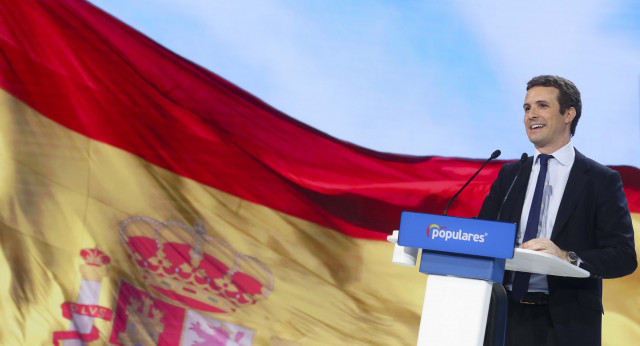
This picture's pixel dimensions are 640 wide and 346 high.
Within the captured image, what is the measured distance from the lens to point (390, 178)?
420cm

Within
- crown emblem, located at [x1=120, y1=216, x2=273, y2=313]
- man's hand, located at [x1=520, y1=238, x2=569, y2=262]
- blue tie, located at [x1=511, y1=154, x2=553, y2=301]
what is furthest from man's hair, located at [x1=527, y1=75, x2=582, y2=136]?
crown emblem, located at [x1=120, y1=216, x2=273, y2=313]

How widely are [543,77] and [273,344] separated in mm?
2178

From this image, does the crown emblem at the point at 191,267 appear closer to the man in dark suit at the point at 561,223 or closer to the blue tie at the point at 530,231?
the man in dark suit at the point at 561,223

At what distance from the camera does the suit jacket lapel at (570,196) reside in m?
2.00

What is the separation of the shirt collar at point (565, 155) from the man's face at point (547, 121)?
18 millimetres

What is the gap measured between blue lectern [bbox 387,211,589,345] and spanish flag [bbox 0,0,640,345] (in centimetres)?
223

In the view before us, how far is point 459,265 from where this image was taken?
5.59 ft

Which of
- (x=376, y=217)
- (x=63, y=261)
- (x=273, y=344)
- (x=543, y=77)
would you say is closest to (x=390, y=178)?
(x=376, y=217)

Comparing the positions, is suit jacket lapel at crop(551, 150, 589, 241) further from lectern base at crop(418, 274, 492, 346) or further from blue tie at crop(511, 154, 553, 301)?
lectern base at crop(418, 274, 492, 346)

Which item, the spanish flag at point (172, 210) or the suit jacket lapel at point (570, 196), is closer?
the suit jacket lapel at point (570, 196)

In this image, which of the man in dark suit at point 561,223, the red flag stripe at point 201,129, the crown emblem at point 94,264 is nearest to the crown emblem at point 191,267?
the crown emblem at point 94,264

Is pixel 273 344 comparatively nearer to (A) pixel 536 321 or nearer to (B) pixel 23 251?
(B) pixel 23 251

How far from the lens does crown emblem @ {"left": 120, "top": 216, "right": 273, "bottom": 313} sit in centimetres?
384

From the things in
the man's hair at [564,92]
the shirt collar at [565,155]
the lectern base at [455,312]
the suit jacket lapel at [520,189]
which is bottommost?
the lectern base at [455,312]
